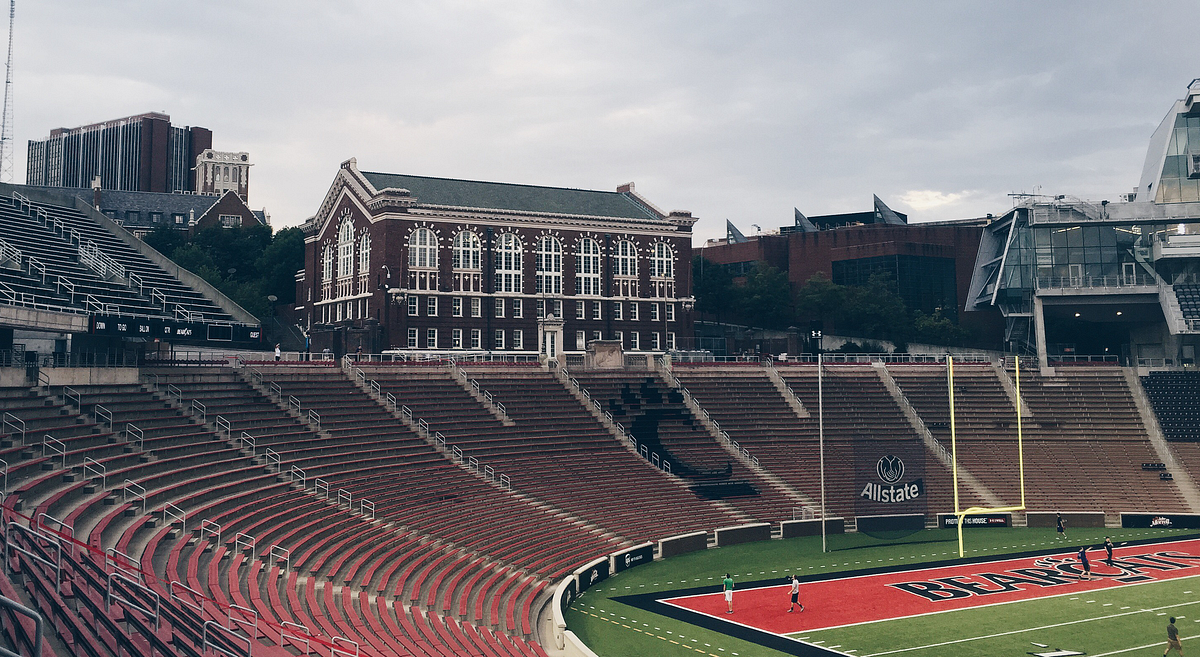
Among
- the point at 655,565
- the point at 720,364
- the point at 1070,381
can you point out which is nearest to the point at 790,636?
the point at 655,565

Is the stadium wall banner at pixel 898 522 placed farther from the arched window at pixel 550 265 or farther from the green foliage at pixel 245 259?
the green foliage at pixel 245 259

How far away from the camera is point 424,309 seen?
64.9m

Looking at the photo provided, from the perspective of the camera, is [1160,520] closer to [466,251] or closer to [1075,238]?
[1075,238]

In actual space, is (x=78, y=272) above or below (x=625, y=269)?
below

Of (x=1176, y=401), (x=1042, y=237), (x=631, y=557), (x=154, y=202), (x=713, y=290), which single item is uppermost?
(x=154, y=202)

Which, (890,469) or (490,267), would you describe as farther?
(490,267)

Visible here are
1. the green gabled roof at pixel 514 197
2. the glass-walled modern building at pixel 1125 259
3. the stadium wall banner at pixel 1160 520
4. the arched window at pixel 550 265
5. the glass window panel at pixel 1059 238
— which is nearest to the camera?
the stadium wall banner at pixel 1160 520

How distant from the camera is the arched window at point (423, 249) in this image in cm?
6444

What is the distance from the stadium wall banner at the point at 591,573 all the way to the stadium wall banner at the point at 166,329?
16.1m

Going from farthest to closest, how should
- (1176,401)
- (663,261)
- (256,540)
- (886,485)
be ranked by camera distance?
(663,261) < (1176,401) < (886,485) < (256,540)

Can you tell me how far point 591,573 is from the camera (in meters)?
33.0

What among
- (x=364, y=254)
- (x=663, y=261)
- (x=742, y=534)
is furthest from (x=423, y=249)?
(x=742, y=534)

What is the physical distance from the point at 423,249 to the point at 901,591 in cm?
4276

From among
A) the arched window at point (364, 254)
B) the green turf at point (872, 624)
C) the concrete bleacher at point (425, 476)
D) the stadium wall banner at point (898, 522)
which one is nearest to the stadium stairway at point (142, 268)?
the concrete bleacher at point (425, 476)
